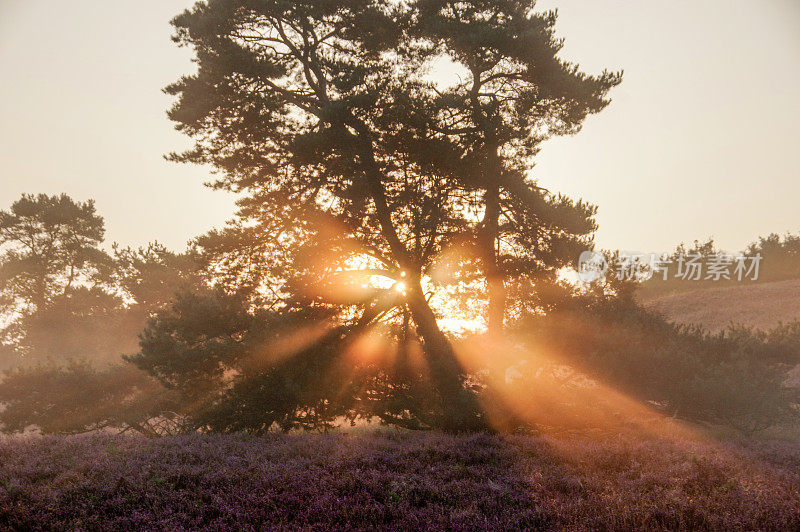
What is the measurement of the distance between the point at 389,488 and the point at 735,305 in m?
42.1

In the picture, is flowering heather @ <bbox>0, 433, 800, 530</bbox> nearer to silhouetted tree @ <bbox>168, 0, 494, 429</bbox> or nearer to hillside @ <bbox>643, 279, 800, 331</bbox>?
silhouetted tree @ <bbox>168, 0, 494, 429</bbox>

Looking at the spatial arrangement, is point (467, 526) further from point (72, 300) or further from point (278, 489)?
point (72, 300)

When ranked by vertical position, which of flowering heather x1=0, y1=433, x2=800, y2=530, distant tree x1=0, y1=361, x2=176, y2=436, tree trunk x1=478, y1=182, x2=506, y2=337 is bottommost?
distant tree x1=0, y1=361, x2=176, y2=436

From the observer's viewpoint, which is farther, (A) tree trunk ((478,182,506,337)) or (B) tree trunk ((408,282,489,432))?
(A) tree trunk ((478,182,506,337))

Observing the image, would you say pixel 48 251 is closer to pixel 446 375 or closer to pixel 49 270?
pixel 49 270

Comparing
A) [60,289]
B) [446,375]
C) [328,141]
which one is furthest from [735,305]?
[60,289]

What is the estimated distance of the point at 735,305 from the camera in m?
37.0

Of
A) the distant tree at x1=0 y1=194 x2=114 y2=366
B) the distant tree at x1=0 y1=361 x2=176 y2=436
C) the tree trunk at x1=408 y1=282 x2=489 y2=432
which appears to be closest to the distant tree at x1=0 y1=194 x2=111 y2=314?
the distant tree at x1=0 y1=194 x2=114 y2=366

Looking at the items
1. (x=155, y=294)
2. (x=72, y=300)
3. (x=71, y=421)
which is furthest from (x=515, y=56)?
(x=72, y=300)

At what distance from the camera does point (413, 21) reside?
14562mm

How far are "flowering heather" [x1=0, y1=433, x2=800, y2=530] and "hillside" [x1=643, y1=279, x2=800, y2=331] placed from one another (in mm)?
28185

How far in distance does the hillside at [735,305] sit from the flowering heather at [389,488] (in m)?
28.2

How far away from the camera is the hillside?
3231cm

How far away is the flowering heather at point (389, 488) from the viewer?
4.18 m
